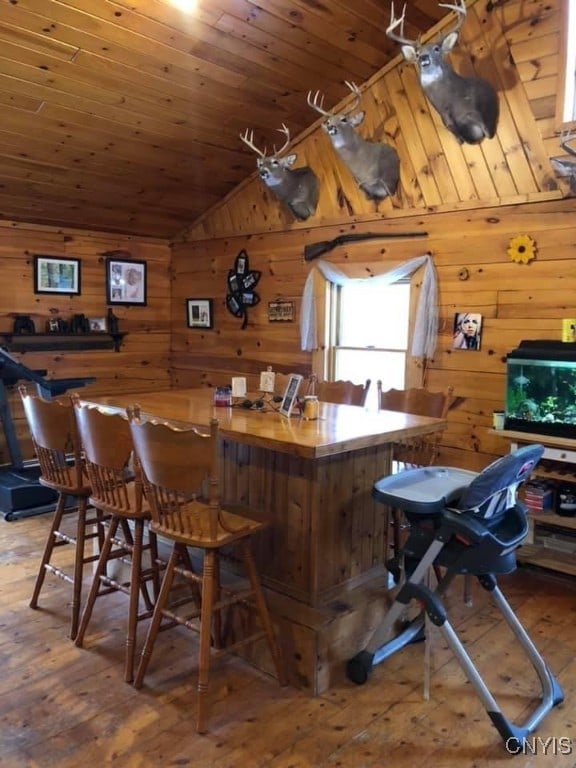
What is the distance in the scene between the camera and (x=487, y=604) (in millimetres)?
3088

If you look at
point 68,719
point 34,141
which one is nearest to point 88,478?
point 68,719

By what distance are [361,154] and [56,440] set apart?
9.27 feet

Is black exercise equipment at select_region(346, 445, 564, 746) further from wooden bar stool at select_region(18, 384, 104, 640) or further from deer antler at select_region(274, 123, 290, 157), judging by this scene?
deer antler at select_region(274, 123, 290, 157)

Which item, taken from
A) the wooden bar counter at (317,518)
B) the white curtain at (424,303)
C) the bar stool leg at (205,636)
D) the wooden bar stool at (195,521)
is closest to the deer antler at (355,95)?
the white curtain at (424,303)

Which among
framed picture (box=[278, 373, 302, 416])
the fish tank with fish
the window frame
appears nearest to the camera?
framed picture (box=[278, 373, 302, 416])

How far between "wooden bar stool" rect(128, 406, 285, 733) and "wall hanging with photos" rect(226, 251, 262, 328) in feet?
10.6

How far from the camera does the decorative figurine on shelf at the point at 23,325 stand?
5145 millimetres

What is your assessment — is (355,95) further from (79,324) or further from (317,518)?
(317,518)

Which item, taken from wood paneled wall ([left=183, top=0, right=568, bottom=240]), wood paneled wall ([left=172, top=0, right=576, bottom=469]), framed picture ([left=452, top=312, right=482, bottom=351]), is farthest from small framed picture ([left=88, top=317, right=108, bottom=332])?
framed picture ([left=452, top=312, right=482, bottom=351])

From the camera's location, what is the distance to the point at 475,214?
12.8 ft

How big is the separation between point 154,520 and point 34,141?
313 centimetres

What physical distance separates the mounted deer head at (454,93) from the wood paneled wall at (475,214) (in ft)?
0.25

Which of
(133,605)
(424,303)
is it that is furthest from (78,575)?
(424,303)

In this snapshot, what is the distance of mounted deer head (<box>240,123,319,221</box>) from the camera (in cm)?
460
